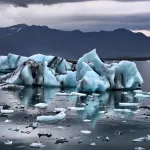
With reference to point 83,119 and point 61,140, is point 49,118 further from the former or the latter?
point 61,140

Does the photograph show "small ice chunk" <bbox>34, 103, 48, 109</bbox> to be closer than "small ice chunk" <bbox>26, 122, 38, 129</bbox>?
No

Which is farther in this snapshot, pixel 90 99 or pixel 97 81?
pixel 97 81

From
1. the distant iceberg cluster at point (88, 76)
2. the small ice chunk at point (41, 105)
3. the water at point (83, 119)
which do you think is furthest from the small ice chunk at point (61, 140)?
the distant iceberg cluster at point (88, 76)

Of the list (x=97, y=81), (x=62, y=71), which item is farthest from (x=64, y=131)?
(x=62, y=71)

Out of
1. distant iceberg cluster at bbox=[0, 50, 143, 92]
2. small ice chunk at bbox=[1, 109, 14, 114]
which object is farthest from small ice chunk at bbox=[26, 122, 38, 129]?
distant iceberg cluster at bbox=[0, 50, 143, 92]

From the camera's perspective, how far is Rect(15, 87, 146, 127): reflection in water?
1780 cm

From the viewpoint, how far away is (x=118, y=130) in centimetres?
1495

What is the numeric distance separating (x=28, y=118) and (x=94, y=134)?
10.2ft

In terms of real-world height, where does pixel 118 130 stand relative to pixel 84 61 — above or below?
below

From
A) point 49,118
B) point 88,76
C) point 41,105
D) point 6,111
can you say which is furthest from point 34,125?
point 88,76

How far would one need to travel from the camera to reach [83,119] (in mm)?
16719

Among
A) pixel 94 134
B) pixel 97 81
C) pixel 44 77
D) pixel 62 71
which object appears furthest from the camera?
pixel 62 71

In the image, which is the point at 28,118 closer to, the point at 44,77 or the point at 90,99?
the point at 90,99

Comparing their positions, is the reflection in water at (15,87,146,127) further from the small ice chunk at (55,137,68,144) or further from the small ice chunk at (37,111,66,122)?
the small ice chunk at (55,137,68,144)
